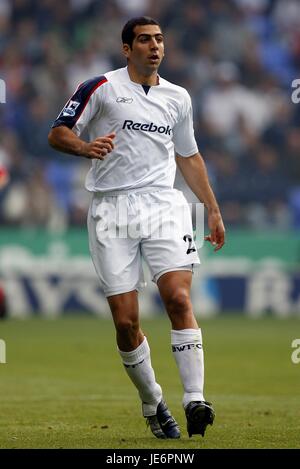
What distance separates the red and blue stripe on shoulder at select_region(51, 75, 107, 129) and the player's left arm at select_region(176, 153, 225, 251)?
2.64ft

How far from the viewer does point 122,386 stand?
388 inches

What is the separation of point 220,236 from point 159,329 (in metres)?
8.36

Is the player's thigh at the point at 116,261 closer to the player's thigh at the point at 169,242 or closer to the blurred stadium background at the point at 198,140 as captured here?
the player's thigh at the point at 169,242

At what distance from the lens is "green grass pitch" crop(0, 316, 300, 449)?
263 inches

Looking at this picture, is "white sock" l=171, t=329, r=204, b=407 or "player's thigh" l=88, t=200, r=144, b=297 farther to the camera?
"player's thigh" l=88, t=200, r=144, b=297

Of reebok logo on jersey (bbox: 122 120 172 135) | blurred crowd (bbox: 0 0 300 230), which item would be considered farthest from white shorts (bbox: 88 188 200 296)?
blurred crowd (bbox: 0 0 300 230)

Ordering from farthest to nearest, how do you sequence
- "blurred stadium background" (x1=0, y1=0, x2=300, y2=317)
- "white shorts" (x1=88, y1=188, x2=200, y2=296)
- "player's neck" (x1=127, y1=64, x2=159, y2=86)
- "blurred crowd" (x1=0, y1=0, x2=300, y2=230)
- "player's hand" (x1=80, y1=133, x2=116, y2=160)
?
"blurred crowd" (x1=0, y1=0, x2=300, y2=230)
"blurred stadium background" (x1=0, y1=0, x2=300, y2=317)
"player's neck" (x1=127, y1=64, x2=159, y2=86)
"white shorts" (x1=88, y1=188, x2=200, y2=296)
"player's hand" (x1=80, y1=133, x2=116, y2=160)

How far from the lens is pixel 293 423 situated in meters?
7.30

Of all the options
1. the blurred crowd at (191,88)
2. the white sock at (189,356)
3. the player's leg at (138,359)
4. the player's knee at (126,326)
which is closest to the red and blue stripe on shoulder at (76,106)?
the player's leg at (138,359)

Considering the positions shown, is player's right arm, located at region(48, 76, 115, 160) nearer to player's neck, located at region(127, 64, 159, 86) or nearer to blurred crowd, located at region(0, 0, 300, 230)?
player's neck, located at region(127, 64, 159, 86)

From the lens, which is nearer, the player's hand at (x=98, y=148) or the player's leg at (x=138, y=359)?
the player's hand at (x=98, y=148)

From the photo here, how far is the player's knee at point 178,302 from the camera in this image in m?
6.57

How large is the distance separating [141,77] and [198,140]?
486 inches

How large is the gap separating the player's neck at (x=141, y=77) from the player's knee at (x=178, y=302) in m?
1.35
